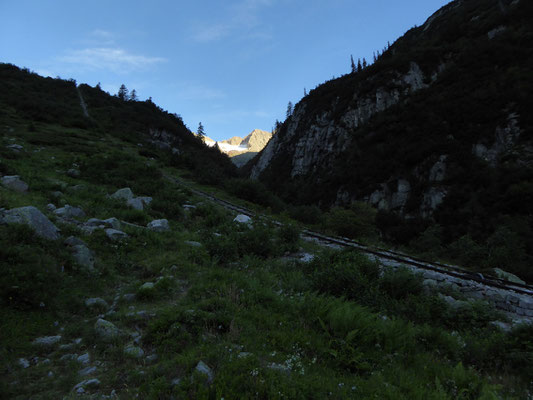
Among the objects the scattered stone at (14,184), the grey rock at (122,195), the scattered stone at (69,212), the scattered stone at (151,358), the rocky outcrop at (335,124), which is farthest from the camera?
the rocky outcrop at (335,124)

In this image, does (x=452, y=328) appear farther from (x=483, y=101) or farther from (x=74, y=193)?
(x=483, y=101)

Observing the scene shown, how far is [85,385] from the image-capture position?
2.89 meters

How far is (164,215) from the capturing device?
11258 millimetres

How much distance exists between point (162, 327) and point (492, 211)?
48861 millimetres

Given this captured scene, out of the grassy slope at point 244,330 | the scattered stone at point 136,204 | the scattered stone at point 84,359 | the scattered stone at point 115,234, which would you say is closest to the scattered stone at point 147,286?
the grassy slope at point 244,330

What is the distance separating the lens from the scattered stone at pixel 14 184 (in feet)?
30.0

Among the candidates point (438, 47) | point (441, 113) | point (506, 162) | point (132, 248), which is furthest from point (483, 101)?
point (132, 248)

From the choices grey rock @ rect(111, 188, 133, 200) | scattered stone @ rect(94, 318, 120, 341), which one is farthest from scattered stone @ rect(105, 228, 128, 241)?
grey rock @ rect(111, 188, 133, 200)

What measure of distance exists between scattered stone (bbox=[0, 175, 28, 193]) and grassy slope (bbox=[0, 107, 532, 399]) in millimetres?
2554

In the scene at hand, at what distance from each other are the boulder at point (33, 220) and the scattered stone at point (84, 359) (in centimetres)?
375

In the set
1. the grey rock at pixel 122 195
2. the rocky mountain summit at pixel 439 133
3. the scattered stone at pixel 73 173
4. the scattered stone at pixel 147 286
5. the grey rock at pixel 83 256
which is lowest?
the scattered stone at pixel 147 286

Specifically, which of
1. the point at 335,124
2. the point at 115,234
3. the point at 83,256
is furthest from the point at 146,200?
the point at 335,124

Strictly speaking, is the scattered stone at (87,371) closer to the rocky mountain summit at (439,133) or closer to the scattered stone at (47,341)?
the scattered stone at (47,341)

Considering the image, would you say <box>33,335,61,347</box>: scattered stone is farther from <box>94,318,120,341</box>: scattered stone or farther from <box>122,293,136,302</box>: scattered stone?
<box>122,293,136,302</box>: scattered stone
